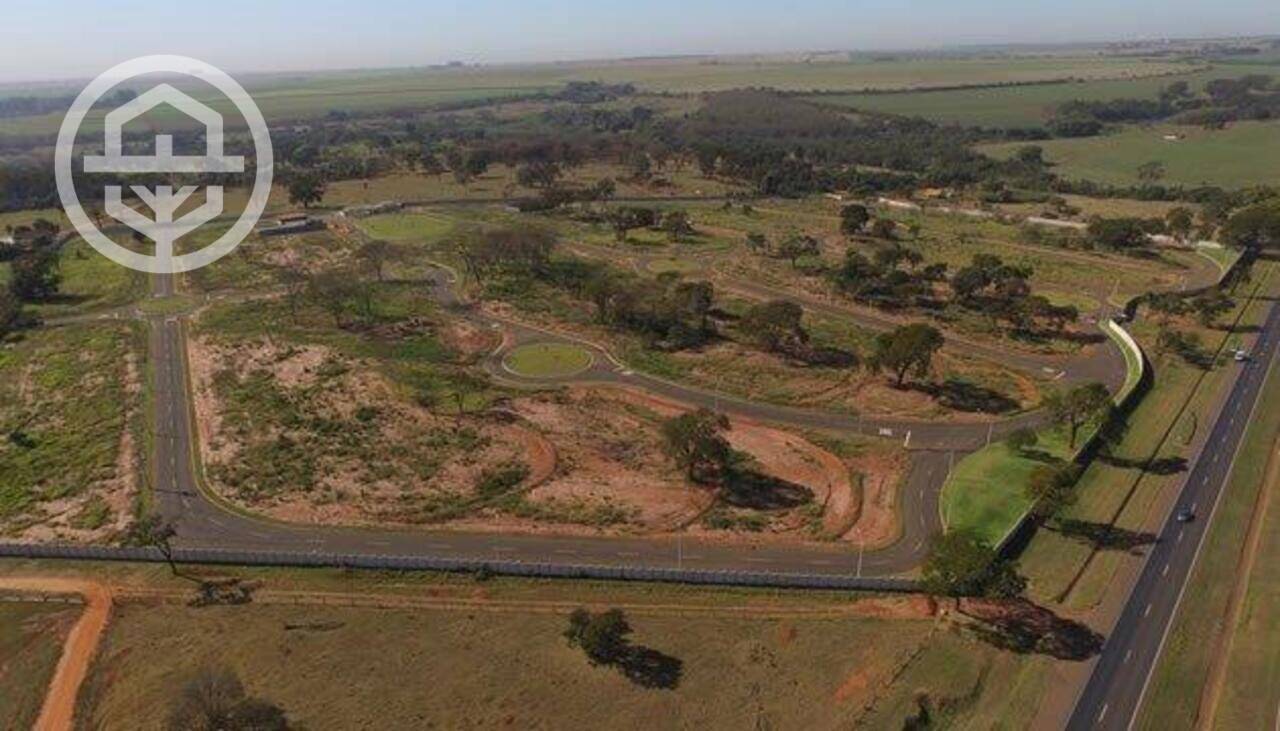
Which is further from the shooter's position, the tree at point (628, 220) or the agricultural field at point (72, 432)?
the tree at point (628, 220)

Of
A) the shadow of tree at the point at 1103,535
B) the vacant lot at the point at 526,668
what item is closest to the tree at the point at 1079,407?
the shadow of tree at the point at 1103,535

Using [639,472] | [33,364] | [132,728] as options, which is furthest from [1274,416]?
[33,364]

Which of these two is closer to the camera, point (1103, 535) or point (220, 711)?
point (220, 711)

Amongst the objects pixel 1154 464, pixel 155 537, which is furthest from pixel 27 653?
pixel 1154 464

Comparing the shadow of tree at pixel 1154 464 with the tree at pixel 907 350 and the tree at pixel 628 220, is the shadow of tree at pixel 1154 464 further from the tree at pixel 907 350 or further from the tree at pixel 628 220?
the tree at pixel 628 220

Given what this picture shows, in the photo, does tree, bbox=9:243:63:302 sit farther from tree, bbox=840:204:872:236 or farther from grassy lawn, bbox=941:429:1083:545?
tree, bbox=840:204:872:236

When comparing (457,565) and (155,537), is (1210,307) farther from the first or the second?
(155,537)

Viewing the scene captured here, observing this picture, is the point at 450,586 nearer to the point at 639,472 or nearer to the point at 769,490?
the point at 639,472
